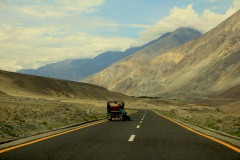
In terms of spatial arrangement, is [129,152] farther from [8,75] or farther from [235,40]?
[235,40]

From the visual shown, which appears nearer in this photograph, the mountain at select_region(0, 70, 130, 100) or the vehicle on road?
the vehicle on road

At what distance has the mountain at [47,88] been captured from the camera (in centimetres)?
11494

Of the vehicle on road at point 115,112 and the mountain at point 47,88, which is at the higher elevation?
the mountain at point 47,88

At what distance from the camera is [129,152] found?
1020cm

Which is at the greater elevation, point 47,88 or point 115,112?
point 47,88

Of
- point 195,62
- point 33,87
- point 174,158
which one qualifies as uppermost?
point 195,62

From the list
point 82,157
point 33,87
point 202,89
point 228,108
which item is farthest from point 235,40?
point 82,157

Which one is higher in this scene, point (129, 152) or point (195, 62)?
point (195, 62)

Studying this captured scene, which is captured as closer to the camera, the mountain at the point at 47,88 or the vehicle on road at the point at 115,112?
the vehicle on road at the point at 115,112

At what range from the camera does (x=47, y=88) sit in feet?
420

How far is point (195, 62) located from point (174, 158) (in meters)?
190

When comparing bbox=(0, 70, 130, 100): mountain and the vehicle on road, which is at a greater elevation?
bbox=(0, 70, 130, 100): mountain

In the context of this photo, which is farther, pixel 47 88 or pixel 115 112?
pixel 47 88

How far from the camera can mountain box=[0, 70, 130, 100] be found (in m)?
115
